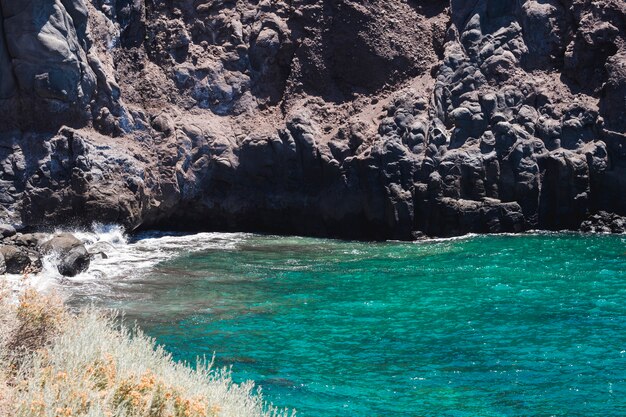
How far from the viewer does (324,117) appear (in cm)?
2658

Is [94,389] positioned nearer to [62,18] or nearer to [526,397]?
[526,397]

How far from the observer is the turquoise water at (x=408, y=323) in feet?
34.2

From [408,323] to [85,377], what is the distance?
8.37 metres

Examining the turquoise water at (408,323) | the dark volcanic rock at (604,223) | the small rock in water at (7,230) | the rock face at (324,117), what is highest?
the rock face at (324,117)

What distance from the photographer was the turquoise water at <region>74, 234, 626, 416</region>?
1042 cm

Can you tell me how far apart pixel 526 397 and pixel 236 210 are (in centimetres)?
1638

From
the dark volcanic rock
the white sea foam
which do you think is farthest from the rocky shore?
the dark volcanic rock

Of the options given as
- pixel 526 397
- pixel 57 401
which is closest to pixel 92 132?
pixel 526 397

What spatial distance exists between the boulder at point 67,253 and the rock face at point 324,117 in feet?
11.8

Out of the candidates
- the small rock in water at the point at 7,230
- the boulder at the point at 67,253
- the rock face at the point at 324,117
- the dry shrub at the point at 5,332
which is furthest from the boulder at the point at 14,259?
the dry shrub at the point at 5,332

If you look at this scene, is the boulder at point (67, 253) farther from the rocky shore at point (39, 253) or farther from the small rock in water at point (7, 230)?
the small rock in water at point (7, 230)

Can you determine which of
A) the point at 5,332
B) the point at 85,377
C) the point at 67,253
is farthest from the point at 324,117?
the point at 85,377

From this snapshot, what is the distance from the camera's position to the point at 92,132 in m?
23.0

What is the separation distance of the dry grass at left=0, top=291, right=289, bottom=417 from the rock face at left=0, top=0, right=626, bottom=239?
14.3 metres
